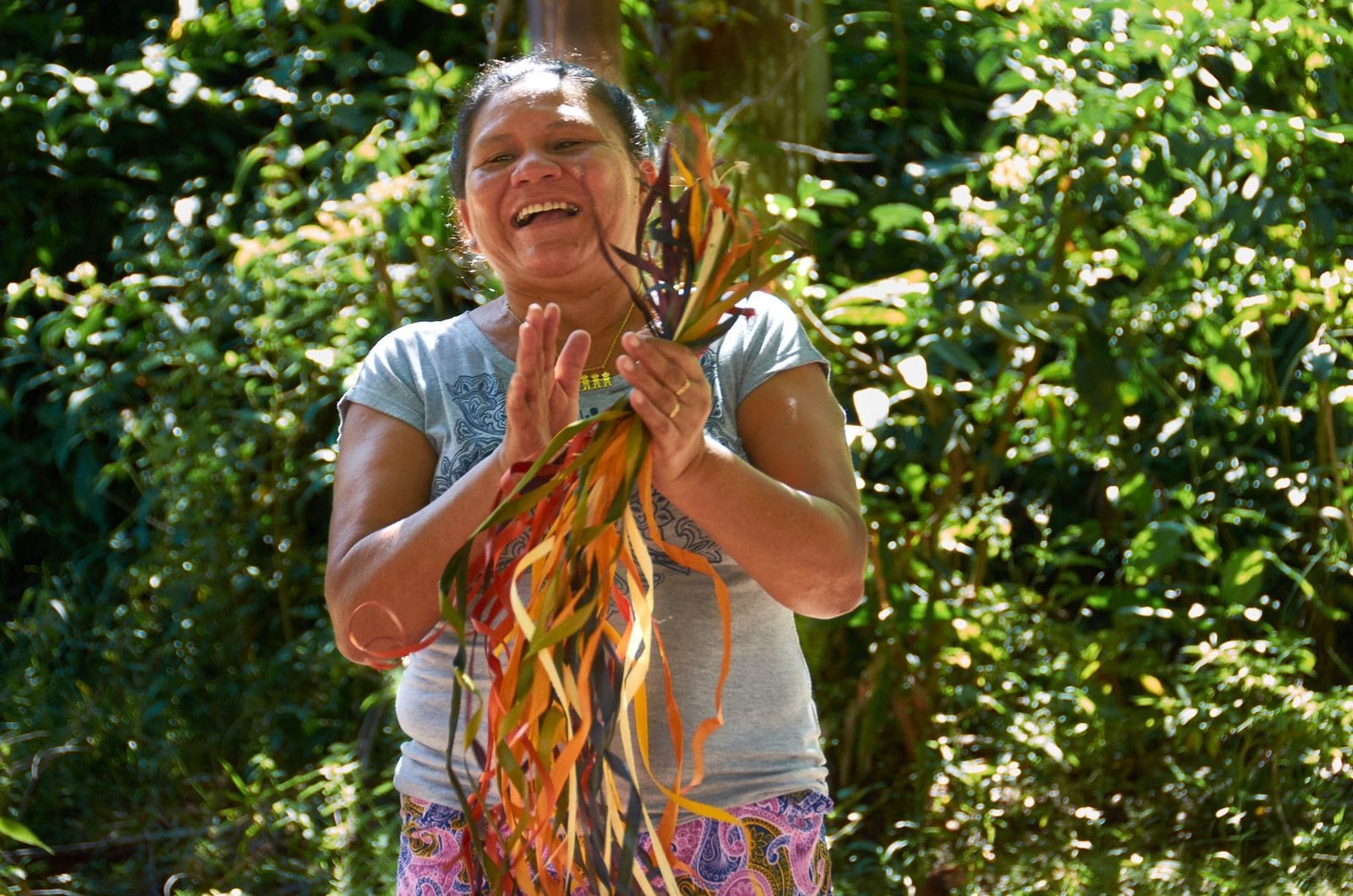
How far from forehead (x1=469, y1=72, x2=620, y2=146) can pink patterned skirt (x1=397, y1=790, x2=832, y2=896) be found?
2.51ft

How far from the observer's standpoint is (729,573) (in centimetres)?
155

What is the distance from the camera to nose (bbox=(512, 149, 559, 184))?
62.6 inches

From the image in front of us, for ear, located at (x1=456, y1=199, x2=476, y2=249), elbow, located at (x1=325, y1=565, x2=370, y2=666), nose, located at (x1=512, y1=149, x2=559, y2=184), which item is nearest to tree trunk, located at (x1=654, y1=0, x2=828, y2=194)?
ear, located at (x1=456, y1=199, x2=476, y2=249)

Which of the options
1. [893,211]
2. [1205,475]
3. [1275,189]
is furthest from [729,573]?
[1205,475]

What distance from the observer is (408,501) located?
1.56 meters

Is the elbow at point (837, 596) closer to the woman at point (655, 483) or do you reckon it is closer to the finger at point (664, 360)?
the woman at point (655, 483)

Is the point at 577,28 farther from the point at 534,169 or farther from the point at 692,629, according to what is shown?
the point at 692,629

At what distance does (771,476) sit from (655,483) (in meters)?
0.20

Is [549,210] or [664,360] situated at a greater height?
[549,210]

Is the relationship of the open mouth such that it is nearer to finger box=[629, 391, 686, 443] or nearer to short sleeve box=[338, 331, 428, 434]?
short sleeve box=[338, 331, 428, 434]

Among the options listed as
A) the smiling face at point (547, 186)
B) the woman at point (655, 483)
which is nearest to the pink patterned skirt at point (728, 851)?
the woman at point (655, 483)

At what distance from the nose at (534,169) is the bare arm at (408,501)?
8.0 inches

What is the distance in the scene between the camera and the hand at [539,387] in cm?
130

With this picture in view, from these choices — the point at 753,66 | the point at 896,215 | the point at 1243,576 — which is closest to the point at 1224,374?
the point at 1243,576
